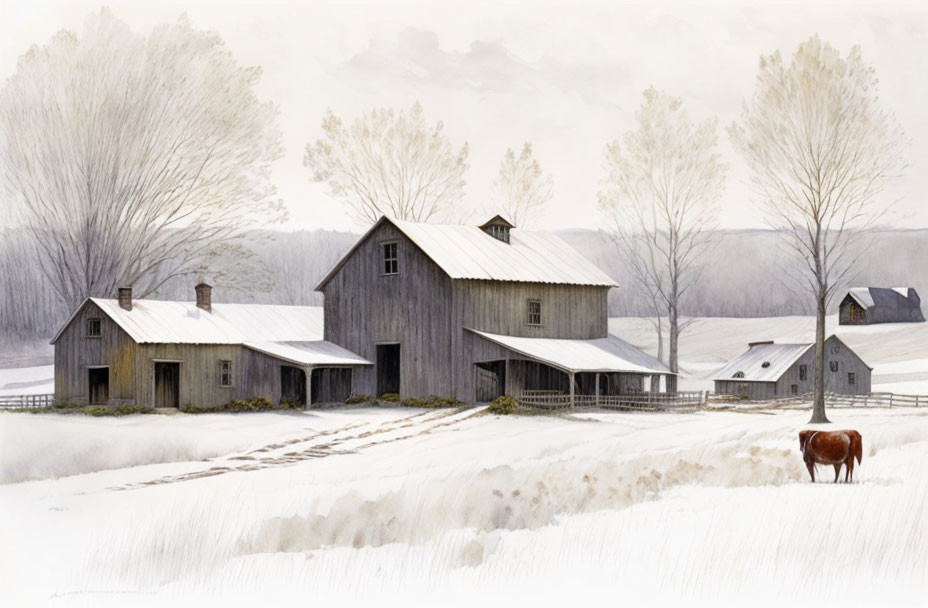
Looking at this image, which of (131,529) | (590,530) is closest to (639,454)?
(590,530)

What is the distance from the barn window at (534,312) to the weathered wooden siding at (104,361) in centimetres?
809

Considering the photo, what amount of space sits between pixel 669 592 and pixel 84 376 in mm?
13958

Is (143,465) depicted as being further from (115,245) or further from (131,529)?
(115,245)

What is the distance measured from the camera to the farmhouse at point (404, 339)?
743 inches

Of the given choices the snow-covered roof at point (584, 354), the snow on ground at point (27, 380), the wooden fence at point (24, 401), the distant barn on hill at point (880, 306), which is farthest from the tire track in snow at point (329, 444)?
the distant barn on hill at point (880, 306)

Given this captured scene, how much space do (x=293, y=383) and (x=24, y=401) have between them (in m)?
6.12

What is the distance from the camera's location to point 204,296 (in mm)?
20047

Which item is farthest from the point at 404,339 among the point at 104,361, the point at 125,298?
the point at 104,361

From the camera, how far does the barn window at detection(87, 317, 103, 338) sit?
1902cm

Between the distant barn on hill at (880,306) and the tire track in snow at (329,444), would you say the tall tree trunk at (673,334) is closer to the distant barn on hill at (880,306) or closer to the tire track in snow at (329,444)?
the distant barn on hill at (880,306)

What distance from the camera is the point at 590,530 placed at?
34.4ft

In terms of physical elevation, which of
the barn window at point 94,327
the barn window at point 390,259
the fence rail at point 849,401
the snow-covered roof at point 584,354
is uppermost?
the barn window at point 390,259

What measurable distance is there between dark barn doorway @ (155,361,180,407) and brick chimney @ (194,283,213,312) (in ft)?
4.52

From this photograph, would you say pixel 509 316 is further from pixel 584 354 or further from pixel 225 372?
pixel 225 372
